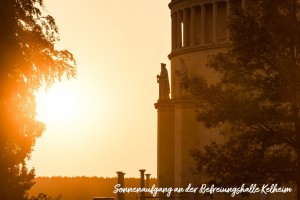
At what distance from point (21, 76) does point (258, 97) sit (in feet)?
30.7

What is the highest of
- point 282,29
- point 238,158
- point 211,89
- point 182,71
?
point 182,71

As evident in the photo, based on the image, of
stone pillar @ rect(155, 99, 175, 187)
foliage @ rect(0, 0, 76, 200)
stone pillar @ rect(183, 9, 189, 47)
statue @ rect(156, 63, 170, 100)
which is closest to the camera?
foliage @ rect(0, 0, 76, 200)

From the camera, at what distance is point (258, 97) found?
112 ft

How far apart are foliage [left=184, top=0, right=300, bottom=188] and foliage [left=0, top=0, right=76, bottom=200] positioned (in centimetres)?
641

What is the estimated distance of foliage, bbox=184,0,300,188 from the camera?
110ft

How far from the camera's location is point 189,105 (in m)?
63.9

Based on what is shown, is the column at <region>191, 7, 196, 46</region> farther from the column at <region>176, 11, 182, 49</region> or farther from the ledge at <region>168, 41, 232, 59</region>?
the column at <region>176, 11, 182, 49</region>

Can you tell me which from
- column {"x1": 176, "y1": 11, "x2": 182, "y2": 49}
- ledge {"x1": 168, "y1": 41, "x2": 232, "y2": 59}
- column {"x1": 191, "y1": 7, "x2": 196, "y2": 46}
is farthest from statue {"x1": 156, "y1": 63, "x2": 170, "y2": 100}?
column {"x1": 191, "y1": 7, "x2": 196, "y2": 46}

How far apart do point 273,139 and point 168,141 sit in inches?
1390

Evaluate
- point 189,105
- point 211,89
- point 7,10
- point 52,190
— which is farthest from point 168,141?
point 52,190

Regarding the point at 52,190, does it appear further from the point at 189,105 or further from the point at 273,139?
the point at 273,139

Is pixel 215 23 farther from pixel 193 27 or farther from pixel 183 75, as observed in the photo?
pixel 183 75

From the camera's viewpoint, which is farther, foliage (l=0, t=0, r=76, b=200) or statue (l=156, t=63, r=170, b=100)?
statue (l=156, t=63, r=170, b=100)

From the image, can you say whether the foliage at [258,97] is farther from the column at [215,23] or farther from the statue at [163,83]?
the statue at [163,83]
